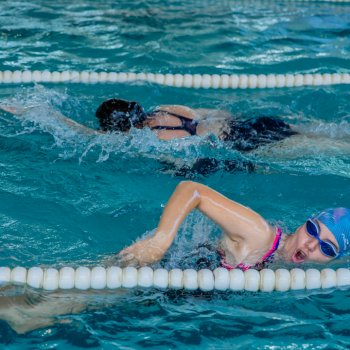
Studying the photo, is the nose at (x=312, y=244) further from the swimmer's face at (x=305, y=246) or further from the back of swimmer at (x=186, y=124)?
the back of swimmer at (x=186, y=124)

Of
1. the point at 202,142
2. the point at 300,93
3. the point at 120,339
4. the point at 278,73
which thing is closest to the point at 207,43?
the point at 278,73

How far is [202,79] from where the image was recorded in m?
6.40

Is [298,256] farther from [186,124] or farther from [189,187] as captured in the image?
[186,124]

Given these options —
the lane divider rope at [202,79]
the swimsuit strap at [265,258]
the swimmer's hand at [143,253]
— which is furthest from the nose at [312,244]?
the lane divider rope at [202,79]

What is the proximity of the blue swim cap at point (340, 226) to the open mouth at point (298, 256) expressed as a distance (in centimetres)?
19

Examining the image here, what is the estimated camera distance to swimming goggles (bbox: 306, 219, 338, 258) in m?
3.28

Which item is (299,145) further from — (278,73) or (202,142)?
(278,73)

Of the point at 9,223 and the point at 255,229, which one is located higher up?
the point at 255,229

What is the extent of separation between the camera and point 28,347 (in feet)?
9.75

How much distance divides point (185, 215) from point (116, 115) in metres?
1.72

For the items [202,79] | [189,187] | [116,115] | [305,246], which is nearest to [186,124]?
[116,115]

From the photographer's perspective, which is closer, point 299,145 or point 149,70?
point 299,145

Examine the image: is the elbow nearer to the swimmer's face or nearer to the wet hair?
the swimmer's face

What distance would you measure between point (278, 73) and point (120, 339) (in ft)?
14.3
